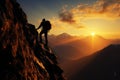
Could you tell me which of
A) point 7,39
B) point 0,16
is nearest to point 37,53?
point 7,39

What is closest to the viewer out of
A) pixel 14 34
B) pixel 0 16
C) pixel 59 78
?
pixel 0 16

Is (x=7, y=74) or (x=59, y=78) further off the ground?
(x=7, y=74)

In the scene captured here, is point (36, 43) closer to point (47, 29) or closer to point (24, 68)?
point (47, 29)

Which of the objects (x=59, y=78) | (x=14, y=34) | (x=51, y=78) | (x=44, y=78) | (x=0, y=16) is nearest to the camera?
(x=0, y=16)

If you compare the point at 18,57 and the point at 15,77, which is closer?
the point at 15,77

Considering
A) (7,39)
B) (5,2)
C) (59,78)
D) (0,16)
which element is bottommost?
(59,78)

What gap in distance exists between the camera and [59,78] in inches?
1535

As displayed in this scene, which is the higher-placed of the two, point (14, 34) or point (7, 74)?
point (14, 34)

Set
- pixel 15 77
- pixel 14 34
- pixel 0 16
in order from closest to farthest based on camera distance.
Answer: pixel 0 16 < pixel 15 77 < pixel 14 34

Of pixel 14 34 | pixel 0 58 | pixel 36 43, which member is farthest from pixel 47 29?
pixel 0 58

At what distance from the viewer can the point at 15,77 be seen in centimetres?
2117

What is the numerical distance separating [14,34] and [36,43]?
1351 cm

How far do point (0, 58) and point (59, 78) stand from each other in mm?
19930

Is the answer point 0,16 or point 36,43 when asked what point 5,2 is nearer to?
point 0,16
